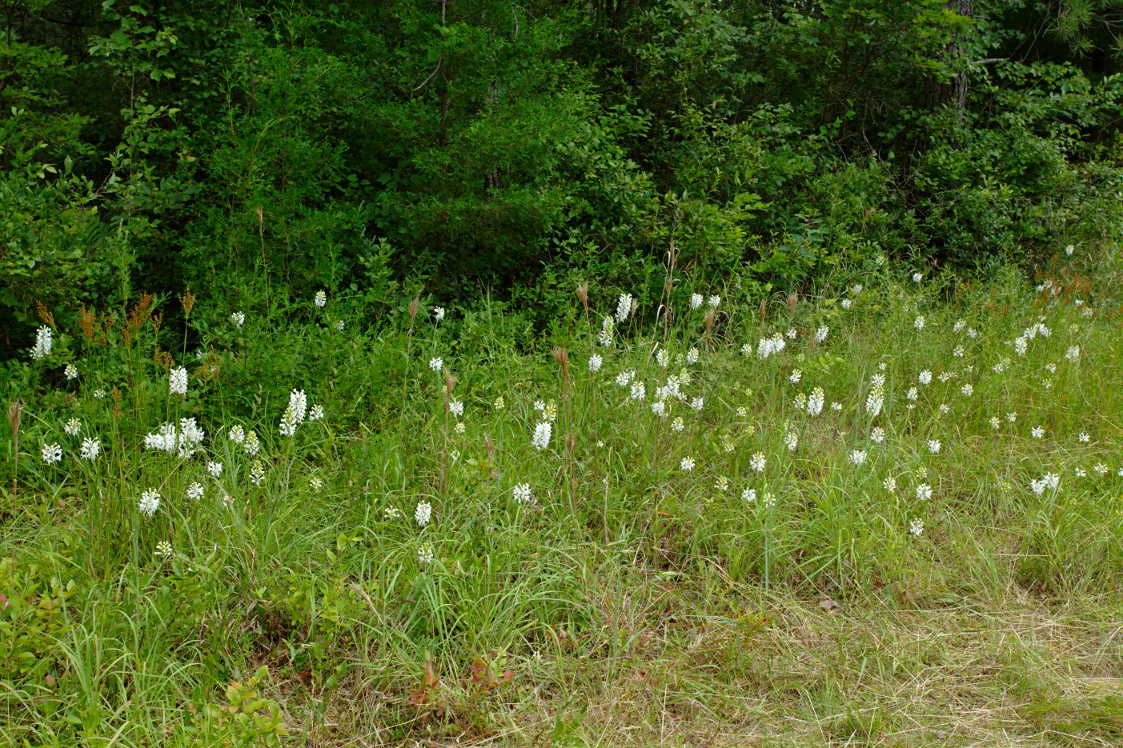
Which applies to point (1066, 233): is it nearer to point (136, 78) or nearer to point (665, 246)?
point (665, 246)

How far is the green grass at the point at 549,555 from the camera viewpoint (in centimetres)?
258

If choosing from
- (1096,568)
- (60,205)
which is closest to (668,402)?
(1096,568)

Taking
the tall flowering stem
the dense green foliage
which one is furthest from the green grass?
the dense green foliage

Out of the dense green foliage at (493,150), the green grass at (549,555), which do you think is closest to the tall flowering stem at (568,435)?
the green grass at (549,555)

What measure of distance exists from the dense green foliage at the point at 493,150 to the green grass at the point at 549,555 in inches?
23.2

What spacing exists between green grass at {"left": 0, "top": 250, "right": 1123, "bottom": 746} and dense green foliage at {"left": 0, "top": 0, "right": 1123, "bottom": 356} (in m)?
0.59

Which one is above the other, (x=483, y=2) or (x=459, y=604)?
(x=483, y=2)

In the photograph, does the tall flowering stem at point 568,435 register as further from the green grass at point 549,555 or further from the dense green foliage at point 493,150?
the dense green foliage at point 493,150

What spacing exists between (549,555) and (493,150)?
8.90ft

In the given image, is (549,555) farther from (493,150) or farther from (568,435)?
A: (493,150)

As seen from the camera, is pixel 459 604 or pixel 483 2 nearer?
pixel 459 604

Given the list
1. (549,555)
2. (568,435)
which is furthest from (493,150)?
(549,555)

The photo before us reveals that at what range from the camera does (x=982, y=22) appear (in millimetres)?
7762

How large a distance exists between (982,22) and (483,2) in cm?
497
